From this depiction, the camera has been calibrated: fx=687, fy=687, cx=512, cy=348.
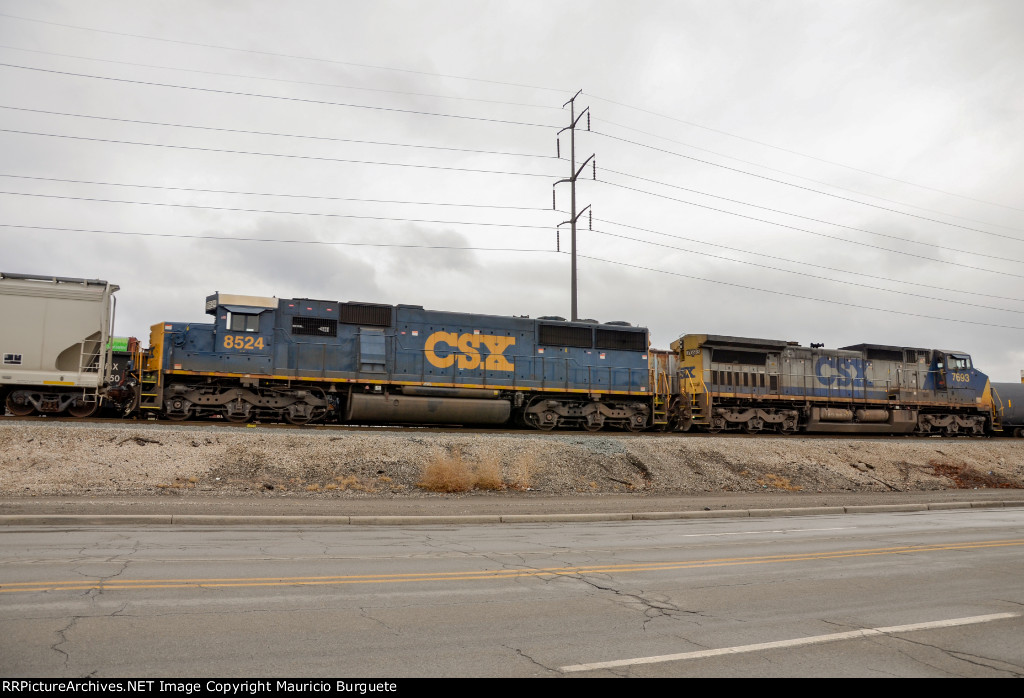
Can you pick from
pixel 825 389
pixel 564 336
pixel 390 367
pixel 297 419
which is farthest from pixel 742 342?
pixel 297 419

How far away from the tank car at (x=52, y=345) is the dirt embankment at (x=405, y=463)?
2526 mm

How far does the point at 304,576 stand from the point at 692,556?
5154mm

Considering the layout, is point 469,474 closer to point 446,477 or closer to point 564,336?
point 446,477

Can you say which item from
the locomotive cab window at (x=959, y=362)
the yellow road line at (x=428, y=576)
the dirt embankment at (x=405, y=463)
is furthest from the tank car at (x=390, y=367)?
the locomotive cab window at (x=959, y=362)

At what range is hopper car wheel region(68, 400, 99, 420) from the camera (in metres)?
19.1

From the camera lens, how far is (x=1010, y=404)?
34656 millimetres

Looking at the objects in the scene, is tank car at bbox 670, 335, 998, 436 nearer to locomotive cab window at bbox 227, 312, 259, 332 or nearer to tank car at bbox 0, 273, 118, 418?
locomotive cab window at bbox 227, 312, 259, 332

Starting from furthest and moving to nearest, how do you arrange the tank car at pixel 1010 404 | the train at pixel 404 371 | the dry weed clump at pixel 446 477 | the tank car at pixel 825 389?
1. the tank car at pixel 1010 404
2. the tank car at pixel 825 389
3. the train at pixel 404 371
4. the dry weed clump at pixel 446 477

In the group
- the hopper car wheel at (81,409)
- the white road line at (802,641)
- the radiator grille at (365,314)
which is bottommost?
the white road line at (802,641)

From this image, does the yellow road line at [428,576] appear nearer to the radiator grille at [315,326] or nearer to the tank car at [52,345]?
the tank car at [52,345]

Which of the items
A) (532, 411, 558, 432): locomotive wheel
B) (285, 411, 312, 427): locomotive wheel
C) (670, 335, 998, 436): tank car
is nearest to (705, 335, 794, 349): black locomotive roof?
(670, 335, 998, 436): tank car

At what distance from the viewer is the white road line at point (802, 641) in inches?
187

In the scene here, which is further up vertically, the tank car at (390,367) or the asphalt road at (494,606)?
the tank car at (390,367)
